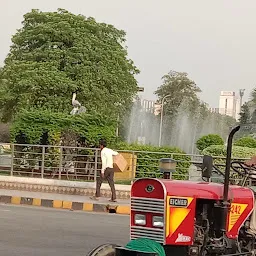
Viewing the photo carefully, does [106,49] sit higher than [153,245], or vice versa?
[106,49]

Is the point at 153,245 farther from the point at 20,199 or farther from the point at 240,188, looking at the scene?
the point at 20,199

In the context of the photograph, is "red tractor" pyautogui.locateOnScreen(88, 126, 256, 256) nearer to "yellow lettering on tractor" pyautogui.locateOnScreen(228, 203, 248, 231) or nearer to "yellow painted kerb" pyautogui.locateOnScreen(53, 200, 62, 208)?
Result: "yellow lettering on tractor" pyautogui.locateOnScreen(228, 203, 248, 231)

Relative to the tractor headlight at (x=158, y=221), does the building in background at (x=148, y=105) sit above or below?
above

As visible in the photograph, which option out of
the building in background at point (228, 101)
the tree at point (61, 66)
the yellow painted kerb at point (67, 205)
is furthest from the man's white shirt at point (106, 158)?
the building in background at point (228, 101)

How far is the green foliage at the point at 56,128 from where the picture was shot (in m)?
20.1

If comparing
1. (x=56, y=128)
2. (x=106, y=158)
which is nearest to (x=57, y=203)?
(x=106, y=158)

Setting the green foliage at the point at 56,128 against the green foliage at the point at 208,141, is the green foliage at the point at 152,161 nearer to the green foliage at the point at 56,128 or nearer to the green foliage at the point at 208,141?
the green foliage at the point at 56,128

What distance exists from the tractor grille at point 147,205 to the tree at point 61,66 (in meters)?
28.7

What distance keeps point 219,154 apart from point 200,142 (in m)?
5.41

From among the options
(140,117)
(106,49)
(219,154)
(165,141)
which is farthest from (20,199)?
(140,117)

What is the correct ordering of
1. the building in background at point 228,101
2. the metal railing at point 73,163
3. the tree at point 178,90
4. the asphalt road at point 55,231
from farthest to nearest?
the building in background at point 228,101 < the tree at point 178,90 < the metal railing at point 73,163 < the asphalt road at point 55,231

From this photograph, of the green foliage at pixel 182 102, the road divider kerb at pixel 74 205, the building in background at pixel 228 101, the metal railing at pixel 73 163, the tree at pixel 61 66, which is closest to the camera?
the road divider kerb at pixel 74 205

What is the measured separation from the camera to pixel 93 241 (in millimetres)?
9742

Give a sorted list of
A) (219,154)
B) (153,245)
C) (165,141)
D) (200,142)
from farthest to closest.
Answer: (165,141), (200,142), (219,154), (153,245)
